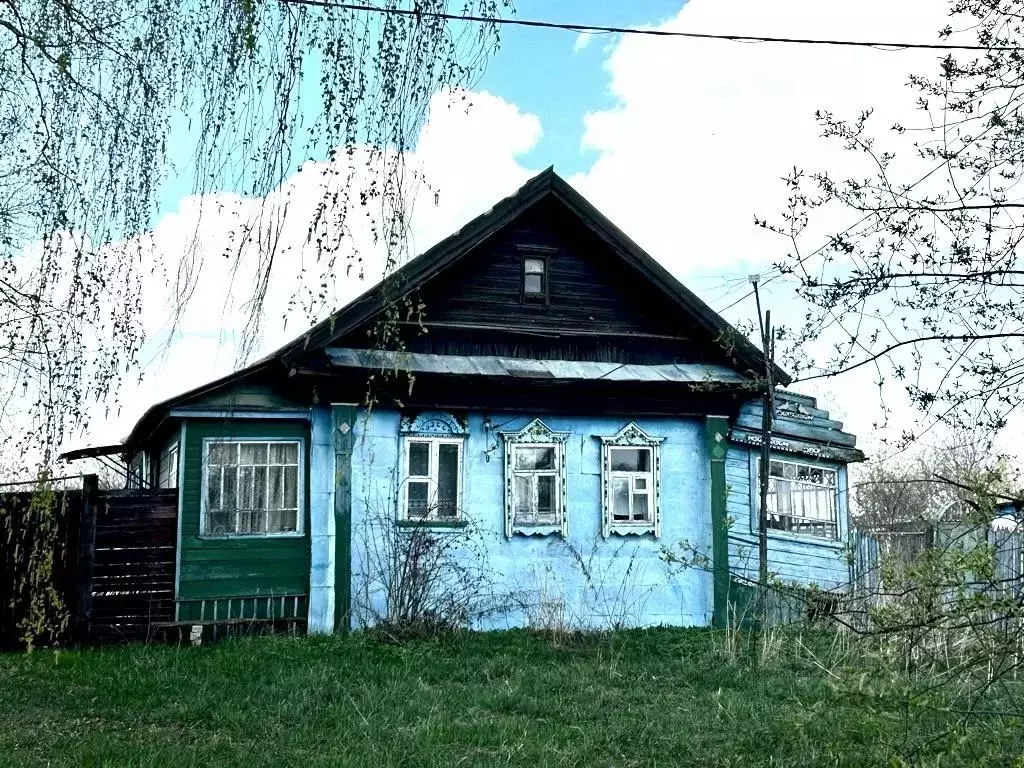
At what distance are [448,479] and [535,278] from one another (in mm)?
3254

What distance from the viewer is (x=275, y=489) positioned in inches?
593

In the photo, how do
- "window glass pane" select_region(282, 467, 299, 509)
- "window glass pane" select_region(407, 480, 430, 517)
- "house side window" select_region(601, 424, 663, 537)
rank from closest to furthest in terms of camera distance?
"window glass pane" select_region(282, 467, 299, 509), "window glass pane" select_region(407, 480, 430, 517), "house side window" select_region(601, 424, 663, 537)

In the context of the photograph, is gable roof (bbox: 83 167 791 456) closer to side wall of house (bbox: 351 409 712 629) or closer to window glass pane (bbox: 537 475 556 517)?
side wall of house (bbox: 351 409 712 629)

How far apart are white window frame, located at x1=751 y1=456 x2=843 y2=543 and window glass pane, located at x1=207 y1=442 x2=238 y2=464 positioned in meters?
7.64

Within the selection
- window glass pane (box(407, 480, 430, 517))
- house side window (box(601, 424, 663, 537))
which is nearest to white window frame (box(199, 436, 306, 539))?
window glass pane (box(407, 480, 430, 517))

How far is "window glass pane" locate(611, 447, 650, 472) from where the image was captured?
53.6ft

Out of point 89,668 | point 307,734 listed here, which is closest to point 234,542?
point 89,668

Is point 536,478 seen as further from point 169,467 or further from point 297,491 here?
point 169,467

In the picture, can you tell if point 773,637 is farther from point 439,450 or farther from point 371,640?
point 439,450

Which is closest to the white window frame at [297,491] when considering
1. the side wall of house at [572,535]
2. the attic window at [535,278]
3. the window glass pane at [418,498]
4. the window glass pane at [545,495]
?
the side wall of house at [572,535]

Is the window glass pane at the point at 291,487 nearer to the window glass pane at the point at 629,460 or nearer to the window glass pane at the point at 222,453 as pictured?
the window glass pane at the point at 222,453

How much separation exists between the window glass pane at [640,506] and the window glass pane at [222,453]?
5.62 metres

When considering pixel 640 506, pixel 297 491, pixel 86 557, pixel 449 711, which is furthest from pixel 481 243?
pixel 449 711

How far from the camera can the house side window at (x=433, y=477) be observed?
15281 millimetres
